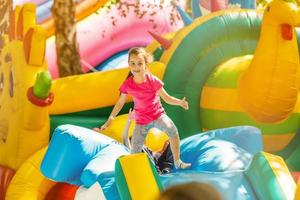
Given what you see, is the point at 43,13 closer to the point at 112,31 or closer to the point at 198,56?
the point at 112,31

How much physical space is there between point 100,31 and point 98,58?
0.29 meters

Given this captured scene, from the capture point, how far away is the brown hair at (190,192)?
160 centimetres

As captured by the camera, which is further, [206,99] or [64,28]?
[64,28]

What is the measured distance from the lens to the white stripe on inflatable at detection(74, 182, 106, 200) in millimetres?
3564

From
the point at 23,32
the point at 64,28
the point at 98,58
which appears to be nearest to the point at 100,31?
the point at 98,58

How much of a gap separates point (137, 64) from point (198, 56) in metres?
1.55

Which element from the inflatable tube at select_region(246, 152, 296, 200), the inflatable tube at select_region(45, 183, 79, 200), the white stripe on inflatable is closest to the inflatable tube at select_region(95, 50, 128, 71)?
the inflatable tube at select_region(45, 183, 79, 200)

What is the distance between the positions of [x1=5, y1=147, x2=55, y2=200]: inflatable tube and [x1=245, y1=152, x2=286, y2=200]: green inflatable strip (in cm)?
169

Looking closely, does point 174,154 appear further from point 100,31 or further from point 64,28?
point 100,31

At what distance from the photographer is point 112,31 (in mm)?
7543

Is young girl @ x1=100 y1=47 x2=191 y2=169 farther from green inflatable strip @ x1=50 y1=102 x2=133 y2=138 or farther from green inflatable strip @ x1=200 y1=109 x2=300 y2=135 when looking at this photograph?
green inflatable strip @ x1=200 y1=109 x2=300 y2=135

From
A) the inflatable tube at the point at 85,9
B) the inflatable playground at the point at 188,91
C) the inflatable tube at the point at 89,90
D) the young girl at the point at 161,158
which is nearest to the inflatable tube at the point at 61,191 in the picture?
the inflatable playground at the point at 188,91

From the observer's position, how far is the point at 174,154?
390 cm

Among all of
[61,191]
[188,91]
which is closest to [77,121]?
[61,191]
